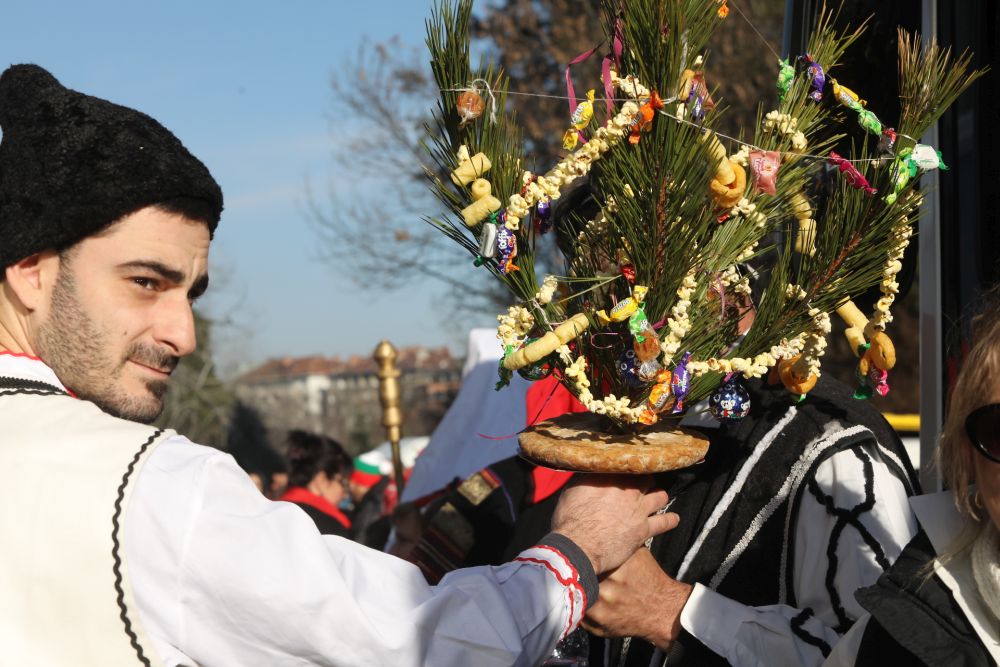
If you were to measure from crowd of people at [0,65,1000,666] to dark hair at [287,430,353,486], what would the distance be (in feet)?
14.4

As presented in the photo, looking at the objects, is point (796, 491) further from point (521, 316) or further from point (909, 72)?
point (909, 72)

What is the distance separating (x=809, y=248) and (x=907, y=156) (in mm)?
261

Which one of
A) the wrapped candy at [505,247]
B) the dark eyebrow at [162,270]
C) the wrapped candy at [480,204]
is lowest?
the dark eyebrow at [162,270]

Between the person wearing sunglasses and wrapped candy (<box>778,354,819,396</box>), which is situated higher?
wrapped candy (<box>778,354,819,396</box>)

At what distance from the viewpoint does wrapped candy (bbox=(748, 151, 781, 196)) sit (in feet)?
6.32

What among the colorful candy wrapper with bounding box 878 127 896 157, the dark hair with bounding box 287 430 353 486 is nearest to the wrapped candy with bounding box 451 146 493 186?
the colorful candy wrapper with bounding box 878 127 896 157

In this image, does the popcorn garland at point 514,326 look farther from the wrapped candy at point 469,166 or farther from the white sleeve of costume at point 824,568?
the white sleeve of costume at point 824,568

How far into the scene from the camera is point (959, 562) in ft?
5.43

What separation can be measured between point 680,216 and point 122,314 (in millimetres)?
1119

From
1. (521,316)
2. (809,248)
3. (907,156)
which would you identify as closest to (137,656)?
(521,316)

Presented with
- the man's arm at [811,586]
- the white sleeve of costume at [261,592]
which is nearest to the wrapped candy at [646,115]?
the man's arm at [811,586]

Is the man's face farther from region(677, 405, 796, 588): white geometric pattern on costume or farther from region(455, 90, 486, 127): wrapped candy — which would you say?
region(677, 405, 796, 588): white geometric pattern on costume

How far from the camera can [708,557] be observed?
7.55 feet

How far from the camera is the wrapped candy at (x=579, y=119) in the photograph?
6.23 feet
